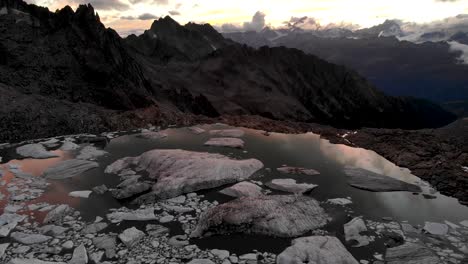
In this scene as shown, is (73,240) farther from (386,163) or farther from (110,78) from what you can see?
(110,78)

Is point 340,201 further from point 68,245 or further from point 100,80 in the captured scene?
point 100,80

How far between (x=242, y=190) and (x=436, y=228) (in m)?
9.84

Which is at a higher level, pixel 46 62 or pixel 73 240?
pixel 46 62

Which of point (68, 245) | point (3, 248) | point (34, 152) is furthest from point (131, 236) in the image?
point (34, 152)

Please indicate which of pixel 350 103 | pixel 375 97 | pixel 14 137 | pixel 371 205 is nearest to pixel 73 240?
pixel 371 205

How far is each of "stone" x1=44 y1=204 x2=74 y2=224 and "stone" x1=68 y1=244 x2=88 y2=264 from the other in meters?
3.30

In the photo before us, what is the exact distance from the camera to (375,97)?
182 meters

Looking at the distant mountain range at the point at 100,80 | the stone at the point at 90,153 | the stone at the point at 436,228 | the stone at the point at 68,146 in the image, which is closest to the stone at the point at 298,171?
the stone at the point at 436,228

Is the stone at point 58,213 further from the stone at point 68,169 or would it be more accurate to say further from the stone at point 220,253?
the stone at point 220,253

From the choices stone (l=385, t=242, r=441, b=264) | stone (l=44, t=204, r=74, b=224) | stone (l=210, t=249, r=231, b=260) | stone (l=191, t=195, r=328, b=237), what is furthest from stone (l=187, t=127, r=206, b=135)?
stone (l=385, t=242, r=441, b=264)

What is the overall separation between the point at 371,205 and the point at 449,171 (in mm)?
8432

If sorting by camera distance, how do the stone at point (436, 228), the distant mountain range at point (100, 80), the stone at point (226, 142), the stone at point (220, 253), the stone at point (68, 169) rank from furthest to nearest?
the distant mountain range at point (100, 80)
the stone at point (226, 142)
the stone at point (68, 169)
the stone at point (436, 228)
the stone at point (220, 253)

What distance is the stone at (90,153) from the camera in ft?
91.6

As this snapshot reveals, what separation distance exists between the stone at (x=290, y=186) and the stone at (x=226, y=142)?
8908 mm
